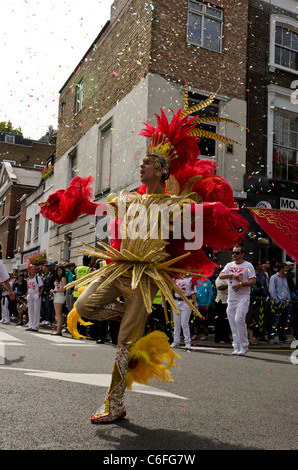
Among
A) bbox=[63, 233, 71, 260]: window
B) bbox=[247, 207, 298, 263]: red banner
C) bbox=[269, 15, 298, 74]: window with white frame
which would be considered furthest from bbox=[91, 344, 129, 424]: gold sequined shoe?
bbox=[63, 233, 71, 260]: window

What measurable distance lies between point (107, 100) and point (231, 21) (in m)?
4.99

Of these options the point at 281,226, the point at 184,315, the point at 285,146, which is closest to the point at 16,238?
the point at 285,146

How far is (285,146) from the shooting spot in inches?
620

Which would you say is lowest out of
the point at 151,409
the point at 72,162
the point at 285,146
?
the point at 151,409

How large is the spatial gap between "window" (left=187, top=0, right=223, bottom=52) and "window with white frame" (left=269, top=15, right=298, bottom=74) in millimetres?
1902

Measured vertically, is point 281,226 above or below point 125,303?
above

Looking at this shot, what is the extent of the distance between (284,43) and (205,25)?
3039 mm

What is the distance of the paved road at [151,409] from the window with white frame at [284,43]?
1236 centimetres

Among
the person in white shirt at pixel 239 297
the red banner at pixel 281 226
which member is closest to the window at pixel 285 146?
the person in white shirt at pixel 239 297

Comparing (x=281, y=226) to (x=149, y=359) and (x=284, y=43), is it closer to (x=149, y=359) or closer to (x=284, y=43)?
(x=149, y=359)

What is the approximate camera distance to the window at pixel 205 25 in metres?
14.5

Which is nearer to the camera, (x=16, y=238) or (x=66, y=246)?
(x=66, y=246)

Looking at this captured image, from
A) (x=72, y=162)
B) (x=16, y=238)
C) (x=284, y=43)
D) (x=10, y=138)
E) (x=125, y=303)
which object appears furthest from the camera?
(x=10, y=138)
